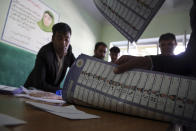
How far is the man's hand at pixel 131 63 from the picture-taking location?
0.44 m

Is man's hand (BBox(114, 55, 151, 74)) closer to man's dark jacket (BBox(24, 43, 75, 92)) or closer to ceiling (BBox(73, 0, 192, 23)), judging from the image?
man's dark jacket (BBox(24, 43, 75, 92))

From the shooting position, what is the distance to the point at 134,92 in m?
0.40

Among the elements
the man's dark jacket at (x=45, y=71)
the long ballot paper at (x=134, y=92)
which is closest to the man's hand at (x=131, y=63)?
the long ballot paper at (x=134, y=92)

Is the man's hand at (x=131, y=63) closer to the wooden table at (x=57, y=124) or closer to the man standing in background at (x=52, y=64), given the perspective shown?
the wooden table at (x=57, y=124)

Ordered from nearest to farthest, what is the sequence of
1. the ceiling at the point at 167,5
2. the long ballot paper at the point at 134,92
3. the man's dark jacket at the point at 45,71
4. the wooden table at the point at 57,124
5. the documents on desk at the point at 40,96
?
1. the wooden table at the point at 57,124
2. the long ballot paper at the point at 134,92
3. the documents on desk at the point at 40,96
4. the man's dark jacket at the point at 45,71
5. the ceiling at the point at 167,5

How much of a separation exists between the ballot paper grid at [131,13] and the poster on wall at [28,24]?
59.9 inches

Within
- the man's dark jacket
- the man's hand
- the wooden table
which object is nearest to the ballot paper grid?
the man's hand

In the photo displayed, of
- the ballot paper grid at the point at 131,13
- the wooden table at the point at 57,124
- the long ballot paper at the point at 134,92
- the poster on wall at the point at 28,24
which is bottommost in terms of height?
the wooden table at the point at 57,124

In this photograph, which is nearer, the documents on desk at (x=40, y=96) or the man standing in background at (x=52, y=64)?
the documents on desk at (x=40, y=96)

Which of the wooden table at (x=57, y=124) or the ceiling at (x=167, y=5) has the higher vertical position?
the ceiling at (x=167, y=5)

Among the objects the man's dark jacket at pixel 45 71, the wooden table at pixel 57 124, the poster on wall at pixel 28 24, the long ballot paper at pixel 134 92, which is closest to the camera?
the wooden table at pixel 57 124

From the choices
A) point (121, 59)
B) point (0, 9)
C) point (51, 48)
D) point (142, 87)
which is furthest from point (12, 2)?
point (142, 87)

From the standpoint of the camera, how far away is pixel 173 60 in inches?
19.0

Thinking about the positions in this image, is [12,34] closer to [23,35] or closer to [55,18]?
[23,35]
